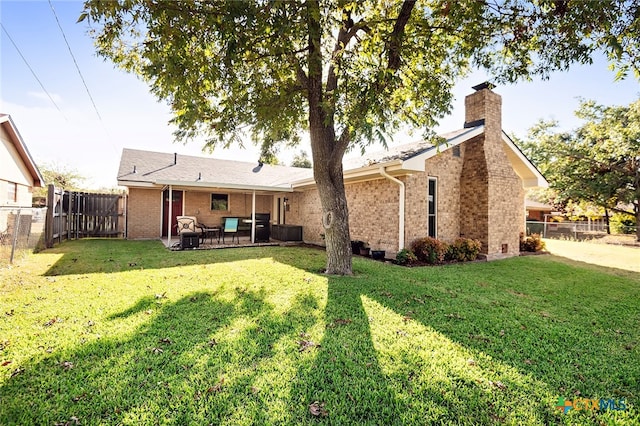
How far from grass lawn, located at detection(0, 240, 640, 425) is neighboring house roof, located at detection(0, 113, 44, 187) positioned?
1055 cm

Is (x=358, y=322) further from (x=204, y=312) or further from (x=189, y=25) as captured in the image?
(x=189, y=25)

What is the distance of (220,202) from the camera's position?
1697 centimetres

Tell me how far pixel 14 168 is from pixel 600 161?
33.2 metres

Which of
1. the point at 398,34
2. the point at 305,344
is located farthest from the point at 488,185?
the point at 305,344

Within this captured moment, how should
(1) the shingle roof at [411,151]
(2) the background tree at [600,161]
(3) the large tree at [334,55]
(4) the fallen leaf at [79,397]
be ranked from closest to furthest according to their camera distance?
(4) the fallen leaf at [79,397] → (3) the large tree at [334,55] → (1) the shingle roof at [411,151] → (2) the background tree at [600,161]

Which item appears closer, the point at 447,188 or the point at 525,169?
the point at 447,188

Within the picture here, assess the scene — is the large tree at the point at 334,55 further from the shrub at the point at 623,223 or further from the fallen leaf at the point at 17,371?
the shrub at the point at 623,223

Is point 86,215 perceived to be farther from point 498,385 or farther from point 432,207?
point 498,385

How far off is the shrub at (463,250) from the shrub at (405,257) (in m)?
1.59

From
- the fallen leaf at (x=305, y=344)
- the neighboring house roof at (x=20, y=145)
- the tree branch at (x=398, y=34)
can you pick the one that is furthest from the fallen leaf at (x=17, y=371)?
the neighboring house roof at (x=20, y=145)

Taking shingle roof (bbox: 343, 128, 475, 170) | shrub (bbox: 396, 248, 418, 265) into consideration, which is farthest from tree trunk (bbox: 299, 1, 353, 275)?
shingle roof (bbox: 343, 128, 475, 170)

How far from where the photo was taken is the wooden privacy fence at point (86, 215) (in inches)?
473

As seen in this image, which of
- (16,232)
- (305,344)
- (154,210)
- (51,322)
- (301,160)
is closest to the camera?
(305,344)

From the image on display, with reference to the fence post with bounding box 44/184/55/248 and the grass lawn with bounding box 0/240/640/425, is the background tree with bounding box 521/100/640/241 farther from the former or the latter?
the fence post with bounding box 44/184/55/248
